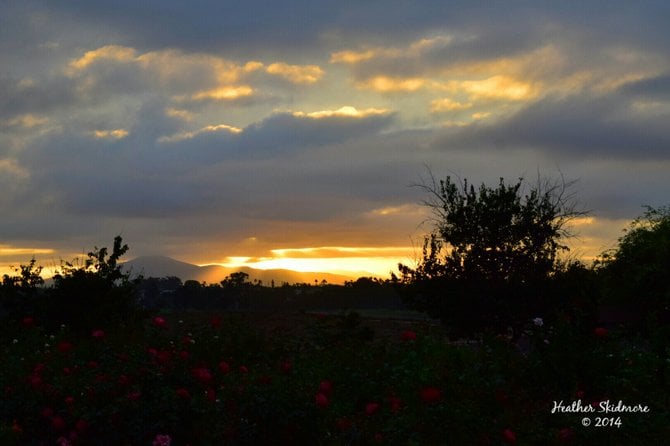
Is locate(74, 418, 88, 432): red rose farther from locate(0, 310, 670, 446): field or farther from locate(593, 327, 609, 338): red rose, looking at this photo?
locate(593, 327, 609, 338): red rose

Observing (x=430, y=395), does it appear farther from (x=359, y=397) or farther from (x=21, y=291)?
(x=21, y=291)

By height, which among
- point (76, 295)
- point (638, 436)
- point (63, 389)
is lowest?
point (638, 436)

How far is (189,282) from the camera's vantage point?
175 feet

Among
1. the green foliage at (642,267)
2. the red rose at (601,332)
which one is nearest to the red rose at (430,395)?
the red rose at (601,332)

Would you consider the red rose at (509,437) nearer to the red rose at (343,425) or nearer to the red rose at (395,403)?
the red rose at (395,403)

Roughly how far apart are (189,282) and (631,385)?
45.6 m

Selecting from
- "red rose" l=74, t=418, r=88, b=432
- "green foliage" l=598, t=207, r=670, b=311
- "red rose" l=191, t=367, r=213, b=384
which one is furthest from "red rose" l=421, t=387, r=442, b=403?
"green foliage" l=598, t=207, r=670, b=311

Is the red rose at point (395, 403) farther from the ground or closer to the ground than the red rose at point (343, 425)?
farther from the ground

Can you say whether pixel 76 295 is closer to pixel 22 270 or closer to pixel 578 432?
pixel 22 270

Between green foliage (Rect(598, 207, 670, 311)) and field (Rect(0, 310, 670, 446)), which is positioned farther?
green foliage (Rect(598, 207, 670, 311))

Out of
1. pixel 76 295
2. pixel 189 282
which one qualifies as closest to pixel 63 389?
pixel 76 295

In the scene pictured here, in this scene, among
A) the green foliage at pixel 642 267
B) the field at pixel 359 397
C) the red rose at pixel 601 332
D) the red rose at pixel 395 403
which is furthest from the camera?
the green foliage at pixel 642 267

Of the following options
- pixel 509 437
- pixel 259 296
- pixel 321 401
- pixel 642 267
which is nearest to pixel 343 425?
pixel 321 401

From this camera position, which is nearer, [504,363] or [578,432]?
[578,432]
